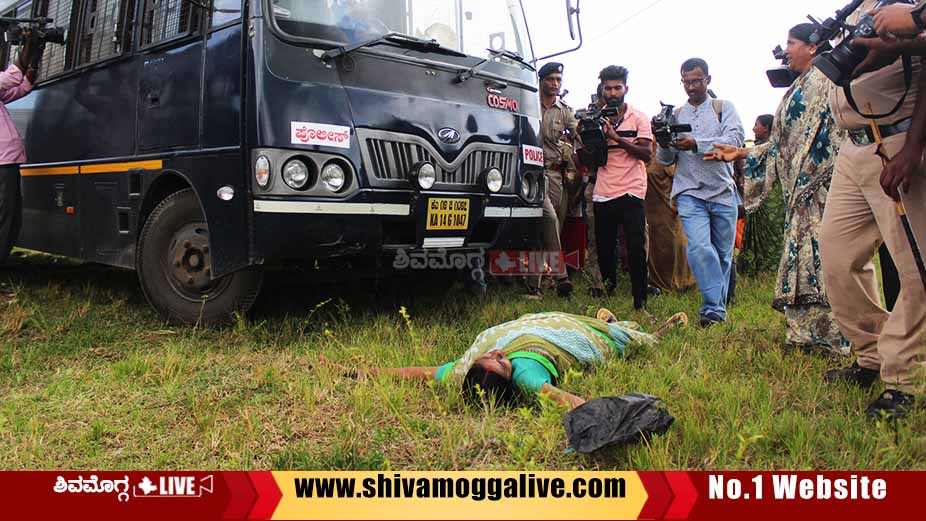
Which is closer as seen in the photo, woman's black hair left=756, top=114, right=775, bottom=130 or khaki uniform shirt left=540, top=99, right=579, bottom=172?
khaki uniform shirt left=540, top=99, right=579, bottom=172

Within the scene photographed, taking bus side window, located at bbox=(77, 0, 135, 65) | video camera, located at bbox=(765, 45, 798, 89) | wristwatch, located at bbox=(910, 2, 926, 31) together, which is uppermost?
bus side window, located at bbox=(77, 0, 135, 65)

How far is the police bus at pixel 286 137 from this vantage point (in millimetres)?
3920

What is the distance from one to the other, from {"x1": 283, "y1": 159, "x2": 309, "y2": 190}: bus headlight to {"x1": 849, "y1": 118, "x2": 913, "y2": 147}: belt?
8.63 feet

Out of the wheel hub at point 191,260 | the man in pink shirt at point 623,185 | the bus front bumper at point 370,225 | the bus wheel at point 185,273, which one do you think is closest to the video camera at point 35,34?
the bus wheel at point 185,273

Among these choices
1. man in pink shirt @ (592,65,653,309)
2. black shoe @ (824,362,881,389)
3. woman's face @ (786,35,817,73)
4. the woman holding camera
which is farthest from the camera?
man in pink shirt @ (592,65,653,309)

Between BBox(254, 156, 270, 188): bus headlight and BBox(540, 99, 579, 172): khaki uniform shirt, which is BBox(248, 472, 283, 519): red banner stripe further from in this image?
BBox(540, 99, 579, 172): khaki uniform shirt

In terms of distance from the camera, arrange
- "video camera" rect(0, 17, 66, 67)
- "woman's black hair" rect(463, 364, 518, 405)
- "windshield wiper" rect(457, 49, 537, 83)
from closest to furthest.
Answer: "woman's black hair" rect(463, 364, 518, 405) < "windshield wiper" rect(457, 49, 537, 83) < "video camera" rect(0, 17, 66, 67)

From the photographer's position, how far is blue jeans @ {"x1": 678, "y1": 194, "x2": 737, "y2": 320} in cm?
480

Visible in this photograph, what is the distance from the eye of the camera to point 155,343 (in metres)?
4.29

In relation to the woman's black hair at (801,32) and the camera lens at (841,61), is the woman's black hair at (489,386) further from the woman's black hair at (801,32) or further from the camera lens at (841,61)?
the woman's black hair at (801,32)

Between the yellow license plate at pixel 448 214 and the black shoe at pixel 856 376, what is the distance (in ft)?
7.24

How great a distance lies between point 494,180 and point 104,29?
10.0ft

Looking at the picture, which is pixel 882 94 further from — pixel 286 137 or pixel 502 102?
pixel 286 137

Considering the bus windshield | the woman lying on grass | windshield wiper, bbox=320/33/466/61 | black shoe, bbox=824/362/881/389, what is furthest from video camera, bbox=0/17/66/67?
black shoe, bbox=824/362/881/389
